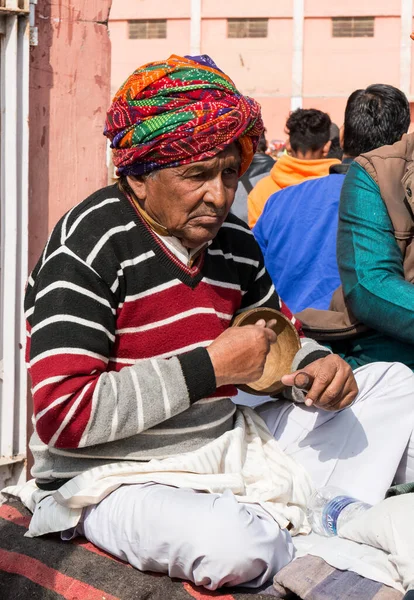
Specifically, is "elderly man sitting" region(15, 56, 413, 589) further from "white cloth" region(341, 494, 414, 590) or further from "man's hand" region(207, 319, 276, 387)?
"white cloth" region(341, 494, 414, 590)

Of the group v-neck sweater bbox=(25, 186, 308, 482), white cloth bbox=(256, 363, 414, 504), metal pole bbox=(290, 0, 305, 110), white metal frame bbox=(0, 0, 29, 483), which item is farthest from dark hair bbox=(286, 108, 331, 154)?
metal pole bbox=(290, 0, 305, 110)

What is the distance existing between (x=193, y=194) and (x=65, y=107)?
1571mm

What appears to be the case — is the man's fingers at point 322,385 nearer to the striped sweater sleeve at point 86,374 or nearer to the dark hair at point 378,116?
the striped sweater sleeve at point 86,374

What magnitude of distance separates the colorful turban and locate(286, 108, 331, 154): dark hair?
3342 mm

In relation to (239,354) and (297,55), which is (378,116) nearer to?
(239,354)

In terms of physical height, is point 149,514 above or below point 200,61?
below

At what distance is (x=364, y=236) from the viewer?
3.22 m

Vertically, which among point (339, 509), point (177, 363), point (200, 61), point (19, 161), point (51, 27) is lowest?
point (339, 509)

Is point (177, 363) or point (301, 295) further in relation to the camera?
point (301, 295)

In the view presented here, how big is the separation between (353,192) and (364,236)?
0.19 m

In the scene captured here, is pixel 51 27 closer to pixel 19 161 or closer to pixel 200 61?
pixel 19 161

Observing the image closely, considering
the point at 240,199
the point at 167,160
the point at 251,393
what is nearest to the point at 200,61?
the point at 167,160

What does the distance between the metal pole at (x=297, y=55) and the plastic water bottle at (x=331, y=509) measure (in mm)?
23944

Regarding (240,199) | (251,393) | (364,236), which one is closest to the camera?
(251,393)
